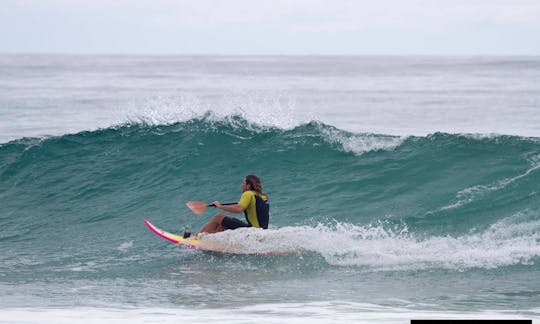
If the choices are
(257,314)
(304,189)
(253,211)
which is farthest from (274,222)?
(257,314)

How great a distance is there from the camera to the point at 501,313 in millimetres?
8156

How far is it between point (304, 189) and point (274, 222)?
190 centimetres

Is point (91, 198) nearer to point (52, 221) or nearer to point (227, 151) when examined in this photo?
point (52, 221)

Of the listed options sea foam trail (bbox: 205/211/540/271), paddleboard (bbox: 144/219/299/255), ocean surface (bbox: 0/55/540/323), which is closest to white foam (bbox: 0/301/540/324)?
ocean surface (bbox: 0/55/540/323)

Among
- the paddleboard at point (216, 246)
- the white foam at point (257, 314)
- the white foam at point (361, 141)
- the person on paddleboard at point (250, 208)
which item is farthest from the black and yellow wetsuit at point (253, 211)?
the white foam at point (361, 141)

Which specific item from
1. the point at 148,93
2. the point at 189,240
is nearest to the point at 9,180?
the point at 189,240

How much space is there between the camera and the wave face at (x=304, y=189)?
37.3 feet

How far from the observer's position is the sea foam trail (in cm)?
1059

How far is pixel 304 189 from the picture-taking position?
15727 millimetres

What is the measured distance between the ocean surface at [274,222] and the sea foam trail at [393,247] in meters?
0.03

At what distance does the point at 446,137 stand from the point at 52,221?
810cm

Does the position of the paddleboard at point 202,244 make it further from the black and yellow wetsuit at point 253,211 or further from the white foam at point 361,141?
the white foam at point 361,141

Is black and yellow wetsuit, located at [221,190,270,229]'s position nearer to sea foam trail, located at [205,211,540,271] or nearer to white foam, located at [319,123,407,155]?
sea foam trail, located at [205,211,540,271]

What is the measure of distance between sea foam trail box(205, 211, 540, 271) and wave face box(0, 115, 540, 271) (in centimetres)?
2
